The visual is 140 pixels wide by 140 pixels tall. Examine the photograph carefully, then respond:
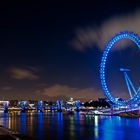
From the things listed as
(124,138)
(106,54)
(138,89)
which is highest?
(106,54)

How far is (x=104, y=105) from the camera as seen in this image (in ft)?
516

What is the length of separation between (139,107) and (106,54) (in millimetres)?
19851

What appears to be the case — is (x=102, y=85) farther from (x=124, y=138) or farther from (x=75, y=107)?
(x=75, y=107)

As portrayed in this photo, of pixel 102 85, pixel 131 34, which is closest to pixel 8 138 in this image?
pixel 131 34

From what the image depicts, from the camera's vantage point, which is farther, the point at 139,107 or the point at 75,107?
the point at 75,107

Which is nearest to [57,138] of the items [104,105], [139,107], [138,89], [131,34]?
[131,34]

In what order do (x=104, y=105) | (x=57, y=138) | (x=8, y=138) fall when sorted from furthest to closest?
(x=104, y=105)
(x=57, y=138)
(x=8, y=138)

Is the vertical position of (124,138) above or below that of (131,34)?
below

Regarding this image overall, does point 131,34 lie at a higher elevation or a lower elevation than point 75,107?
higher

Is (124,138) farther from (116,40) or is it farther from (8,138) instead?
(116,40)

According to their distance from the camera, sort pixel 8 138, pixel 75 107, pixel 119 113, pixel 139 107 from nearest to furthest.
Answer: pixel 8 138 → pixel 139 107 → pixel 119 113 → pixel 75 107

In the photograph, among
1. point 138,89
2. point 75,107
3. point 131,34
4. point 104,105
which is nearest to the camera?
point 131,34

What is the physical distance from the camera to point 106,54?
215 ft

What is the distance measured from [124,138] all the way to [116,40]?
33.3m
